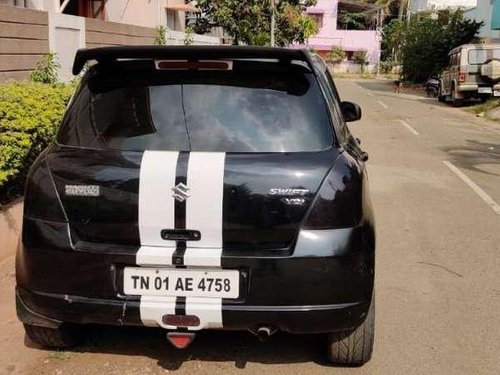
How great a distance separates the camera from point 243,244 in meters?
3.10

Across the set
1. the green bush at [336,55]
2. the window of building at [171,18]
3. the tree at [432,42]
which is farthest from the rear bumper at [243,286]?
the green bush at [336,55]

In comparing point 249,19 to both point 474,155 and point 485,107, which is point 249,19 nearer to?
point 485,107

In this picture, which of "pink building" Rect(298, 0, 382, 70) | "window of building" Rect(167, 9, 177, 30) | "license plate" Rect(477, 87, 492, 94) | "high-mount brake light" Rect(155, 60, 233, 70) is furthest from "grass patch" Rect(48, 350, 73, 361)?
"pink building" Rect(298, 0, 382, 70)

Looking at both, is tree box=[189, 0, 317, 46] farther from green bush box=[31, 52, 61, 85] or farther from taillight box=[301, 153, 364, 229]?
taillight box=[301, 153, 364, 229]

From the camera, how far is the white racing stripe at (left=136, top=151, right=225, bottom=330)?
3.08 m

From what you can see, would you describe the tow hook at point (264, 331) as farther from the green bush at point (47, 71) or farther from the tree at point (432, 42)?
the tree at point (432, 42)

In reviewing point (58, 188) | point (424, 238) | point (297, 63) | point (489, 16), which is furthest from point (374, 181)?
point (489, 16)

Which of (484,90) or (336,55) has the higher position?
(336,55)

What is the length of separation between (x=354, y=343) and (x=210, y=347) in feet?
2.83

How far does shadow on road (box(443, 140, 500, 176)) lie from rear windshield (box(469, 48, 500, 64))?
10.0 m

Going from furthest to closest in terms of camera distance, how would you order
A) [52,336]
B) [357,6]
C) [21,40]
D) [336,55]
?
1. [357,6]
2. [336,55]
3. [21,40]
4. [52,336]

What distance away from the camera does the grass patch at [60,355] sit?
362 centimetres

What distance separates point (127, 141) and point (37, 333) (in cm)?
123

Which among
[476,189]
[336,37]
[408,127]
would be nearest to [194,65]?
[476,189]
